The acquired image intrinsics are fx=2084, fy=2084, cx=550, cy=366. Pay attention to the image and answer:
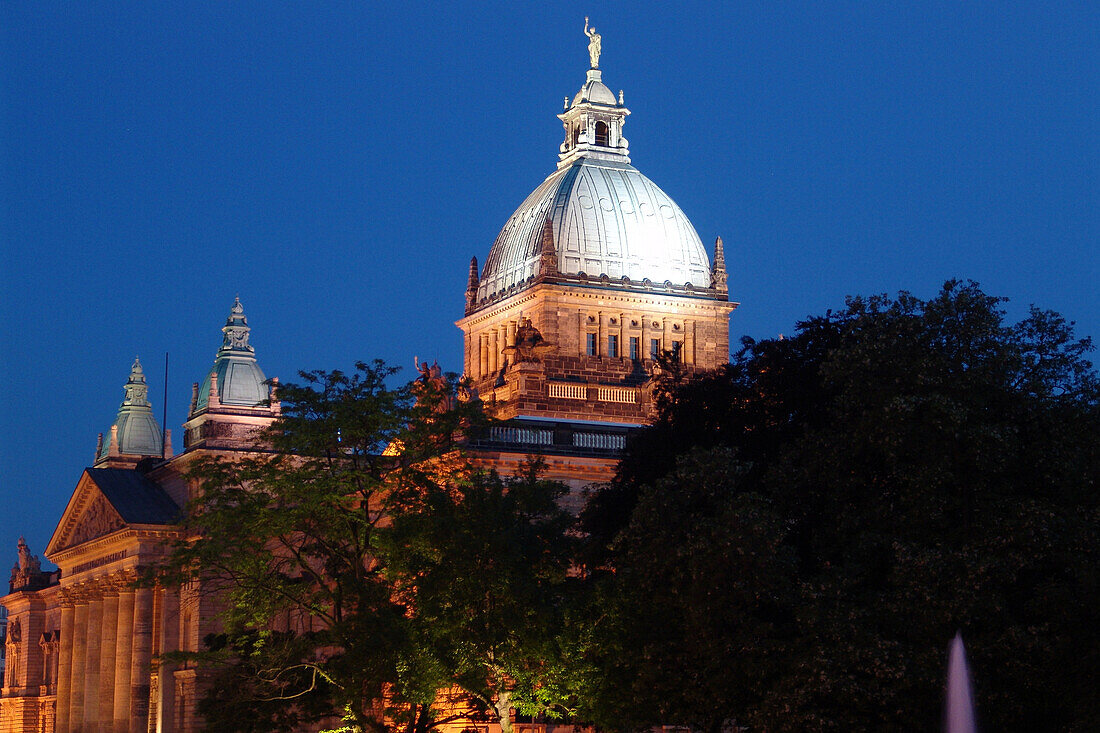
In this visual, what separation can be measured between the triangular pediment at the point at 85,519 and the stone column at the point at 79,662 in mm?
4456

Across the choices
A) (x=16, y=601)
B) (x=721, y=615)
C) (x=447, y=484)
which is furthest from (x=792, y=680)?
(x=16, y=601)

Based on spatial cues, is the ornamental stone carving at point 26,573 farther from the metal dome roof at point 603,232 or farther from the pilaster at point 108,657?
the metal dome roof at point 603,232

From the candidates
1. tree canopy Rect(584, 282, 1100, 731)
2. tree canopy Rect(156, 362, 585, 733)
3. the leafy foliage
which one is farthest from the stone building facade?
tree canopy Rect(584, 282, 1100, 731)

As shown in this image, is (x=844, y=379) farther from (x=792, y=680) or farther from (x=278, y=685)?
(x=278, y=685)

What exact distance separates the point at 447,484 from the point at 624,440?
21.9 m

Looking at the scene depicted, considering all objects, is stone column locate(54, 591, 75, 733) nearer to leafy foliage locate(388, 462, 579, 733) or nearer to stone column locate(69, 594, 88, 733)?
stone column locate(69, 594, 88, 733)

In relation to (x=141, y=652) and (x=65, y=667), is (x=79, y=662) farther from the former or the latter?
(x=141, y=652)

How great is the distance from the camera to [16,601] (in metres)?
174

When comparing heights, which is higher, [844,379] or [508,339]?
[508,339]

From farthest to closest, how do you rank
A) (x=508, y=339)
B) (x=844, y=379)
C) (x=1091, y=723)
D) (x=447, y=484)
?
(x=508, y=339)
(x=447, y=484)
(x=844, y=379)
(x=1091, y=723)

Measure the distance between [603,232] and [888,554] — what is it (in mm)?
56119

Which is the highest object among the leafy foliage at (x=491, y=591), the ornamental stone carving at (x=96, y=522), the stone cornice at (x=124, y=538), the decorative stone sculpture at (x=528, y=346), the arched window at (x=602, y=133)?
the arched window at (x=602, y=133)

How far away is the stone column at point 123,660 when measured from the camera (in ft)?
422

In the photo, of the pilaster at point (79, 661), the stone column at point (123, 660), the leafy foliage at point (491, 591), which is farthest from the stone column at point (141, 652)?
the leafy foliage at point (491, 591)
